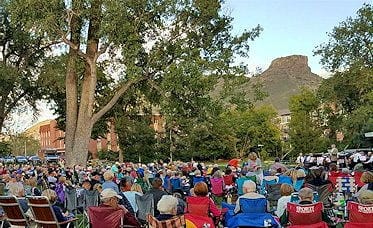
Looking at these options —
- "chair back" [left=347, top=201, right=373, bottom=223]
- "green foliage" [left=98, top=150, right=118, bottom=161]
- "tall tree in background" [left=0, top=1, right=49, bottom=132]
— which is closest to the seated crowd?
"chair back" [left=347, top=201, right=373, bottom=223]

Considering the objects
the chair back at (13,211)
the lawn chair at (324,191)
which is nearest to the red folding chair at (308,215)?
the lawn chair at (324,191)

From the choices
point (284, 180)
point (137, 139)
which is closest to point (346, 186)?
point (284, 180)

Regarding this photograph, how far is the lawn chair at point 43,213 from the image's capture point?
8.31 m

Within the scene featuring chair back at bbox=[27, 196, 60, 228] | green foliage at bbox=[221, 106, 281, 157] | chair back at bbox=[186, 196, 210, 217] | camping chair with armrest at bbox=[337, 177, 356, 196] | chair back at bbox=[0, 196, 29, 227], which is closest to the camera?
chair back at bbox=[186, 196, 210, 217]

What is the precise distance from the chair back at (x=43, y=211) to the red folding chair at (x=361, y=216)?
12.6 ft

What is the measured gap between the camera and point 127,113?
54.7 m

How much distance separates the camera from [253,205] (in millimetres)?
7660

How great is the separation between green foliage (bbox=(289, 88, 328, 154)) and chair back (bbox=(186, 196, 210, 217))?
53.7 meters

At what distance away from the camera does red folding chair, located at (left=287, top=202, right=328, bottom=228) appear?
7.23 metres

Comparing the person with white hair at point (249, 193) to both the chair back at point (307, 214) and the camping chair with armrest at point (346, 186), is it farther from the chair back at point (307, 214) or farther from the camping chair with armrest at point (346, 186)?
the camping chair with armrest at point (346, 186)

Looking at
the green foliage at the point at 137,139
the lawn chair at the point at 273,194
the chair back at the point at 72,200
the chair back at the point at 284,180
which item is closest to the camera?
the chair back at the point at 284,180

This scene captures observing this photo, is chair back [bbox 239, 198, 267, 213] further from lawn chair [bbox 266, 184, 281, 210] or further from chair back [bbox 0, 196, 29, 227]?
lawn chair [bbox 266, 184, 281, 210]

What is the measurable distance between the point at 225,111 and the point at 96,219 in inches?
715

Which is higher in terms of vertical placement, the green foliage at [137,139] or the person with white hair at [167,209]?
the green foliage at [137,139]
